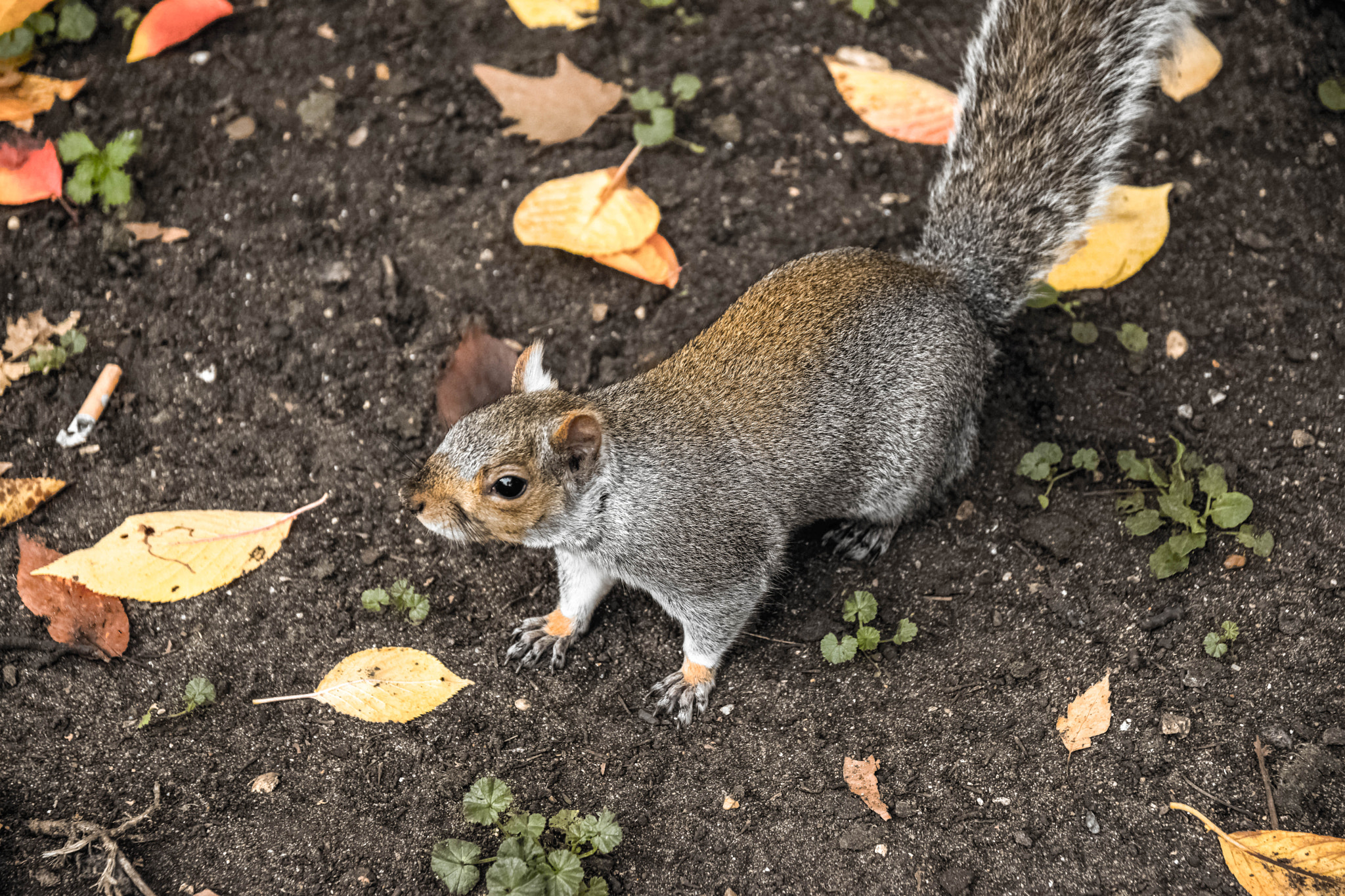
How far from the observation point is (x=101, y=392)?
2.76 meters

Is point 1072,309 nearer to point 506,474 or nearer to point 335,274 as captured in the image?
point 506,474

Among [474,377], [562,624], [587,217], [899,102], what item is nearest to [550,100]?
[587,217]

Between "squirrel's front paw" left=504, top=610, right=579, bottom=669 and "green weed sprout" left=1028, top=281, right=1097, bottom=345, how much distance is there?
5.28 feet

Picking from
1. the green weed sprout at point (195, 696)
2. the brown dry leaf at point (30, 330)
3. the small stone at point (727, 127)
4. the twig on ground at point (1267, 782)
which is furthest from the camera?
the small stone at point (727, 127)

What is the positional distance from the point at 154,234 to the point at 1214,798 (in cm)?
324

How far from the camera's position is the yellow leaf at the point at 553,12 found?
3330 mm

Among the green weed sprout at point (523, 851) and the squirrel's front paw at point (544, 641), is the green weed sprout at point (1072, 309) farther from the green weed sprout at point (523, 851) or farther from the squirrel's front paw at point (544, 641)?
the green weed sprout at point (523, 851)

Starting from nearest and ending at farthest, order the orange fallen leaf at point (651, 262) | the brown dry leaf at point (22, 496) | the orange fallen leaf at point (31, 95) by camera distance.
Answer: the brown dry leaf at point (22, 496)
the orange fallen leaf at point (651, 262)
the orange fallen leaf at point (31, 95)

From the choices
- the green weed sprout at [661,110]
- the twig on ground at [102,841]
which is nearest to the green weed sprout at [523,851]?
the twig on ground at [102,841]

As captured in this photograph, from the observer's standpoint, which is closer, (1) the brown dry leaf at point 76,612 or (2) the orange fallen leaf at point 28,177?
(1) the brown dry leaf at point 76,612

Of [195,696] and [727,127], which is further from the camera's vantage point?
[727,127]

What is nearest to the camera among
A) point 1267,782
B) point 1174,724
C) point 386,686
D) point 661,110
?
point 1267,782

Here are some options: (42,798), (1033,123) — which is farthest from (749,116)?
(42,798)

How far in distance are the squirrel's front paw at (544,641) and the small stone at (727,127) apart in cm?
165
